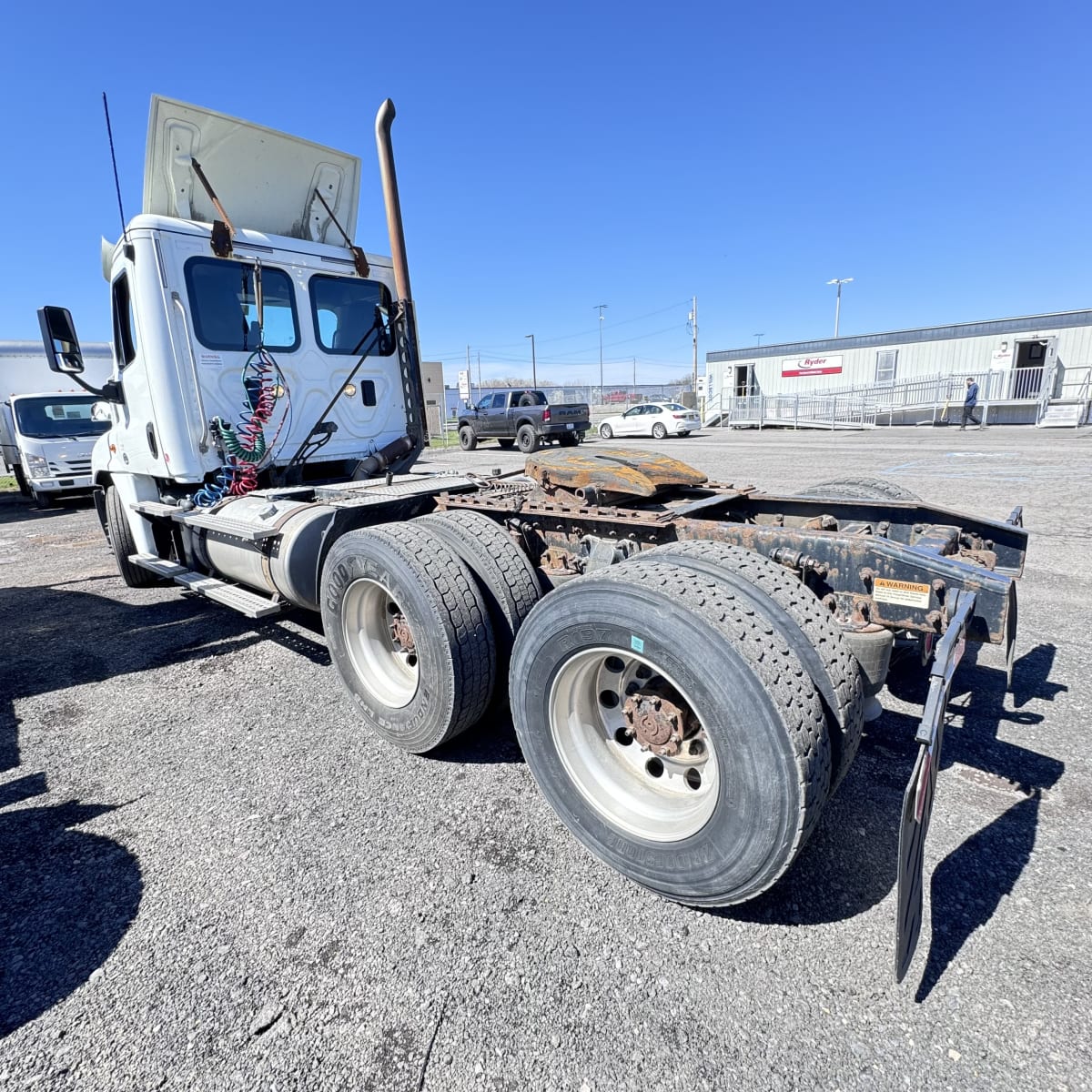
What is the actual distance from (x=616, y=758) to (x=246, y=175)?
5166 millimetres

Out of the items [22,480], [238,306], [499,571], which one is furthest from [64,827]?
[22,480]

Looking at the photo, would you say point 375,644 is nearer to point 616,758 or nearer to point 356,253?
point 616,758

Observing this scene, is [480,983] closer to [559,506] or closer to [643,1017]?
[643,1017]

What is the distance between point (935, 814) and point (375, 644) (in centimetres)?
268

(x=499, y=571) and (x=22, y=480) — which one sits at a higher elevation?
(x=499, y=571)

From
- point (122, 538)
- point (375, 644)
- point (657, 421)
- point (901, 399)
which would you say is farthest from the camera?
point (901, 399)

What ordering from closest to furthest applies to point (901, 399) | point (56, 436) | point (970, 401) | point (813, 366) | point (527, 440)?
point (56, 436)
point (527, 440)
point (970, 401)
point (901, 399)
point (813, 366)

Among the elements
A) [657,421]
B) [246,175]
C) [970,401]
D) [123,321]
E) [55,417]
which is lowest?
[657,421]

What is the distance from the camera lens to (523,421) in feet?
70.1

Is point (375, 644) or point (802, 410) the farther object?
point (802, 410)

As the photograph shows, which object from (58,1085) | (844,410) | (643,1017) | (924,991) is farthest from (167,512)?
(844,410)

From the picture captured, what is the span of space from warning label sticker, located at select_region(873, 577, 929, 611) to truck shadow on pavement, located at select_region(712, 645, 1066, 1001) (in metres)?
0.89

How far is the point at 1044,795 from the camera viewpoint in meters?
2.54

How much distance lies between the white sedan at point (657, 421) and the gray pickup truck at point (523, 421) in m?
4.40
